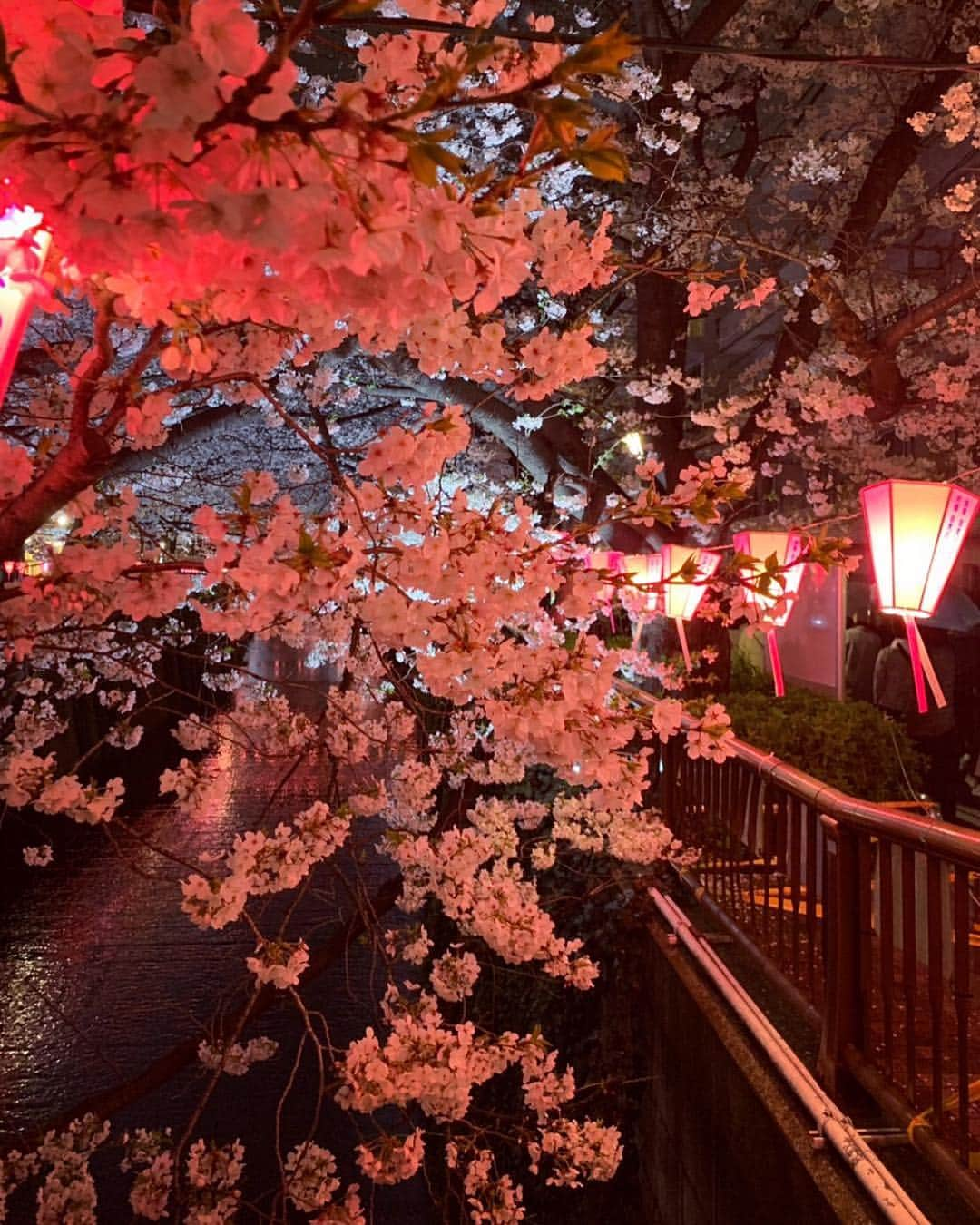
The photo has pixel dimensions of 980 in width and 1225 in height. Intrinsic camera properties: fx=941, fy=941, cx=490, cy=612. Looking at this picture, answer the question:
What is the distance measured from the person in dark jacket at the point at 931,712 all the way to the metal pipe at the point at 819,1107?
5.80 metres

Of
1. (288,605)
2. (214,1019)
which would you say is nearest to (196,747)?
(214,1019)

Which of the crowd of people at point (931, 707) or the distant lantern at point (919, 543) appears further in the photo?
the crowd of people at point (931, 707)

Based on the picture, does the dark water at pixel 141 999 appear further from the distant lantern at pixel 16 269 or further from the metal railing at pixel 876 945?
the distant lantern at pixel 16 269

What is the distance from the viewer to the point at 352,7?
1652mm

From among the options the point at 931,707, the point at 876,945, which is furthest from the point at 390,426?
the point at 931,707

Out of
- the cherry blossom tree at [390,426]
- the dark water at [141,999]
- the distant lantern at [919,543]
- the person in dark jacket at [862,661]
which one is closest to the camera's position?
the cherry blossom tree at [390,426]

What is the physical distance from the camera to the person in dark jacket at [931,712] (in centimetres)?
1018

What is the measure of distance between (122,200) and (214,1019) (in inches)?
173

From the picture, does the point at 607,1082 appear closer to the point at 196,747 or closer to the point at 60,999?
the point at 196,747

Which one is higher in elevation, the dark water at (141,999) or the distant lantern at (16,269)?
the distant lantern at (16,269)

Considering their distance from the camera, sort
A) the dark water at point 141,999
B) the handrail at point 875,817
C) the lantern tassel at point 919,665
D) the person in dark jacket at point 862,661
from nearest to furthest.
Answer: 1. the handrail at point 875,817
2. the lantern tassel at point 919,665
3. the dark water at point 141,999
4. the person in dark jacket at point 862,661

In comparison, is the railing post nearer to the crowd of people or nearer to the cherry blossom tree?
the cherry blossom tree

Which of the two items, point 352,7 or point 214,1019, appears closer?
point 352,7

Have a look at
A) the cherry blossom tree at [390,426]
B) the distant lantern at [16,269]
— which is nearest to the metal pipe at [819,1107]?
the cherry blossom tree at [390,426]
